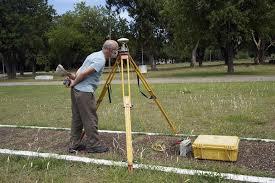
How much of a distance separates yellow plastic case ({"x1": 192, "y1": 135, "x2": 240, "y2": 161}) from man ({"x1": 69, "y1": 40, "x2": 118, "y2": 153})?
1602 mm

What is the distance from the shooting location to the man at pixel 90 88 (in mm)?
6842

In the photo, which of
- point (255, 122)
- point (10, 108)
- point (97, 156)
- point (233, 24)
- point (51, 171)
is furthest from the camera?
point (233, 24)

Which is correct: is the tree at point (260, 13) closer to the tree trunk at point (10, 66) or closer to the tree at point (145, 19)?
the tree at point (145, 19)

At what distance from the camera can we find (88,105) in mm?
6996

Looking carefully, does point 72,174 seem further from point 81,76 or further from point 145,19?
point 145,19

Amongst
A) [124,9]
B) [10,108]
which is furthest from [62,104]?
[124,9]

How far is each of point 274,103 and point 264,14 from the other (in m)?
18.8

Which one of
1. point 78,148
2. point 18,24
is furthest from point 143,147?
point 18,24

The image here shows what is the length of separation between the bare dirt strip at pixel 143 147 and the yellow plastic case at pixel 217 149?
85mm

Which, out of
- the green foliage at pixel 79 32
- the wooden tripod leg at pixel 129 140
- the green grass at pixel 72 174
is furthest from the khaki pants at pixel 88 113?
the green foliage at pixel 79 32

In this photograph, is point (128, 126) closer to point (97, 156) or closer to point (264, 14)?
point (97, 156)

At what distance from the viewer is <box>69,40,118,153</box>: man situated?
22.4 ft

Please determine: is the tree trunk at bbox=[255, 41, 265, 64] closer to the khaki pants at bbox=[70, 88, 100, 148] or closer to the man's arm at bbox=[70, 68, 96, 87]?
the khaki pants at bbox=[70, 88, 100, 148]

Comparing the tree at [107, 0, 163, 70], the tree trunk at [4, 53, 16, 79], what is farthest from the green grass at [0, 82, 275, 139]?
the tree at [107, 0, 163, 70]
